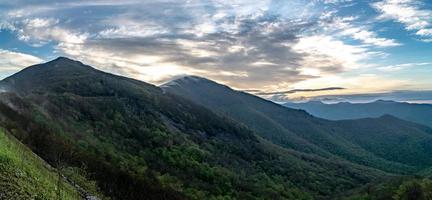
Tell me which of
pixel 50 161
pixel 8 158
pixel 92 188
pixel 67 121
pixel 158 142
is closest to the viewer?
pixel 8 158

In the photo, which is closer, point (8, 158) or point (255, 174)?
point (8, 158)

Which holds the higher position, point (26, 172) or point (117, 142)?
point (26, 172)

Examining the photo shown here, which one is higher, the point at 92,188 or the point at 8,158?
the point at 8,158

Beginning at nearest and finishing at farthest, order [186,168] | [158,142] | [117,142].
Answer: [117,142]
[186,168]
[158,142]

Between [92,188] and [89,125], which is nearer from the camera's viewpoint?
[92,188]

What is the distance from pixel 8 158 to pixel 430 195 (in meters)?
127

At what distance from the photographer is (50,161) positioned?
4219 centimetres

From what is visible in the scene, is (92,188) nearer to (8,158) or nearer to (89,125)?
(8,158)

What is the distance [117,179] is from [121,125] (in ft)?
359

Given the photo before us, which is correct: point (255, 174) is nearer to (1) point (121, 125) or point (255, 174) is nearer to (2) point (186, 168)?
(2) point (186, 168)

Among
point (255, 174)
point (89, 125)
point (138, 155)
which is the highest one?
point (89, 125)

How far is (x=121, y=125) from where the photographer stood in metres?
158

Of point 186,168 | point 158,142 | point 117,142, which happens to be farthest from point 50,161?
point 158,142

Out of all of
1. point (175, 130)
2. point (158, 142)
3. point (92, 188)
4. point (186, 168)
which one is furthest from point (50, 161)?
point (175, 130)
